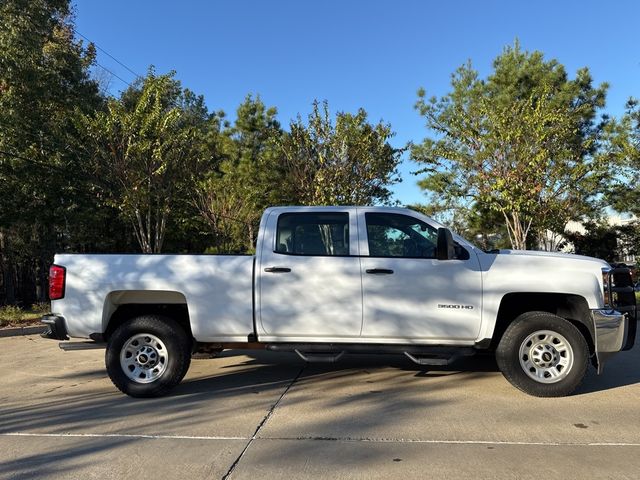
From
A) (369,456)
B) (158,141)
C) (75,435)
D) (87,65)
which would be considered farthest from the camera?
(87,65)

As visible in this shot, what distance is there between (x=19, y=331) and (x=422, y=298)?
8977mm

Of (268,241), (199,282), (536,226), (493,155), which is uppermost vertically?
(493,155)

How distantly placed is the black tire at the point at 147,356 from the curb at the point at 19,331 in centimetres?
614

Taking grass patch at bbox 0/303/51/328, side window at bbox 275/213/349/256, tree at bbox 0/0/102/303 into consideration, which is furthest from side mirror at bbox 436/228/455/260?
tree at bbox 0/0/102/303

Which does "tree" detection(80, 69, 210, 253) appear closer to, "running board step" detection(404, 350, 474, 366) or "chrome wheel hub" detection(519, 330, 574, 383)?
"running board step" detection(404, 350, 474, 366)

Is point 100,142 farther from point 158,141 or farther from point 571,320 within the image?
point 571,320

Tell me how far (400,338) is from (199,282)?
2.27 meters

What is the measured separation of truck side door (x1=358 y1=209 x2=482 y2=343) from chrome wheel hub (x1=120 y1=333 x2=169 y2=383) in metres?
2.28

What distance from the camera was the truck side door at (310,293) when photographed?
577 centimetres

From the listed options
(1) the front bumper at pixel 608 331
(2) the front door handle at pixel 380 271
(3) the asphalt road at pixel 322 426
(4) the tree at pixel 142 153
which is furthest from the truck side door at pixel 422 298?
(4) the tree at pixel 142 153

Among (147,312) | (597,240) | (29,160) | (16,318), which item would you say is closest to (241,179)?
(29,160)

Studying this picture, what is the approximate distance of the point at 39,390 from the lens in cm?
638

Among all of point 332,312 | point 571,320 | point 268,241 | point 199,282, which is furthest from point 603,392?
point 199,282

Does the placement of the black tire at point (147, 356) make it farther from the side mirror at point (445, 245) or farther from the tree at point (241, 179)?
the tree at point (241, 179)
